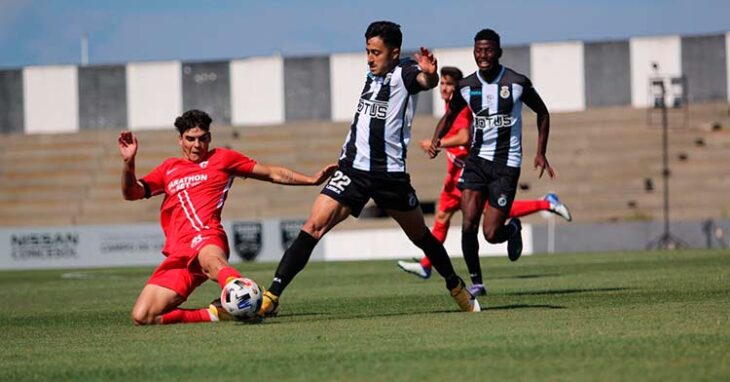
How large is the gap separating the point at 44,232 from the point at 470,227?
23106 mm

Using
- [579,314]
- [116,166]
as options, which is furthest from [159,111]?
[579,314]

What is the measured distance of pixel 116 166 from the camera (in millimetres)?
38062

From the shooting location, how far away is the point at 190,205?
937cm

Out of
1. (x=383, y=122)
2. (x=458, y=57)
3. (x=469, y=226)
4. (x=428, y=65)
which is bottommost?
(x=469, y=226)

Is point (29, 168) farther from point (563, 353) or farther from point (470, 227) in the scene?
point (563, 353)

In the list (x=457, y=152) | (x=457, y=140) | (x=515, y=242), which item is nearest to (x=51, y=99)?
(x=457, y=152)

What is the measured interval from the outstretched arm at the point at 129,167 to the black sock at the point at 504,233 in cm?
323

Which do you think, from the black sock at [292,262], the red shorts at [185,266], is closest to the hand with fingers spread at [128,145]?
the red shorts at [185,266]

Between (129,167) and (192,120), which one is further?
(192,120)

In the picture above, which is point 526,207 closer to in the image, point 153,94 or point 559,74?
point 559,74

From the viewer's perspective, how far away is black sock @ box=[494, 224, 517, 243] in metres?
11.2

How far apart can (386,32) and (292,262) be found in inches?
64.7

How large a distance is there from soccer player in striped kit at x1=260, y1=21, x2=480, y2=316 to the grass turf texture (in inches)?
22.4

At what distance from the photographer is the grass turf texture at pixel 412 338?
19.2ft
